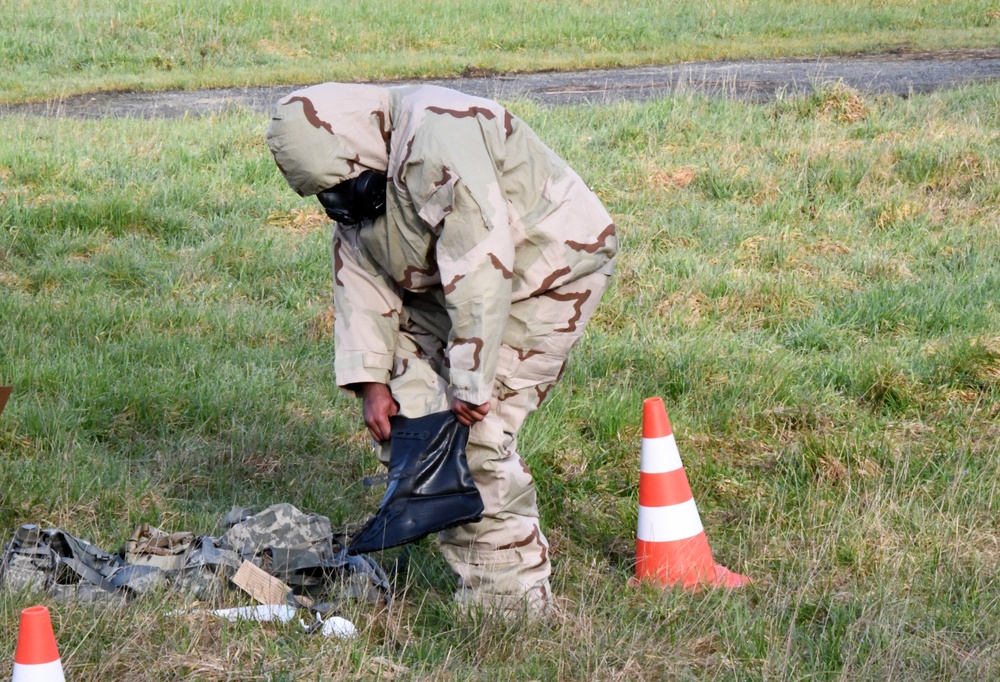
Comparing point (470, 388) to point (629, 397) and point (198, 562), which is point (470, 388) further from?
point (629, 397)

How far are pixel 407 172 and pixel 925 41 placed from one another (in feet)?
52.9

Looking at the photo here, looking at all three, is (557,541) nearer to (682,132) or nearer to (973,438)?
(973,438)

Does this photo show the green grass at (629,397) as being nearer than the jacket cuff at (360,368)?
Yes

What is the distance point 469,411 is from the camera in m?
3.27

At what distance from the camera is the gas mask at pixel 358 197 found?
3.22 meters

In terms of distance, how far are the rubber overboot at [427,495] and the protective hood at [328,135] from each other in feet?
2.47

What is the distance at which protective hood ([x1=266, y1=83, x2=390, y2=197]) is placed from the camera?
124 inches

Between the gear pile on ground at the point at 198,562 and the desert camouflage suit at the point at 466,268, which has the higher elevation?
the desert camouflage suit at the point at 466,268

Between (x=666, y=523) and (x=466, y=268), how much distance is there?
1.20 meters

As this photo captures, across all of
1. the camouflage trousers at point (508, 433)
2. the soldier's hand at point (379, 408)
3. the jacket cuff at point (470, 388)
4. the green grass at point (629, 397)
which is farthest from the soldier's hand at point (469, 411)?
the green grass at point (629, 397)

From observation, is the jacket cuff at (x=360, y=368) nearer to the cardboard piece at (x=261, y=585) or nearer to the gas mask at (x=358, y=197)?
the gas mask at (x=358, y=197)

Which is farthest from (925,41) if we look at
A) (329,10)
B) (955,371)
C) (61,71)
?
(955,371)

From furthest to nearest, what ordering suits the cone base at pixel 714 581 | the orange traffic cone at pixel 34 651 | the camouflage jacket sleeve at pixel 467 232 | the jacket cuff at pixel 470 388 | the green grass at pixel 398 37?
1. the green grass at pixel 398 37
2. the cone base at pixel 714 581
3. the jacket cuff at pixel 470 388
4. the camouflage jacket sleeve at pixel 467 232
5. the orange traffic cone at pixel 34 651

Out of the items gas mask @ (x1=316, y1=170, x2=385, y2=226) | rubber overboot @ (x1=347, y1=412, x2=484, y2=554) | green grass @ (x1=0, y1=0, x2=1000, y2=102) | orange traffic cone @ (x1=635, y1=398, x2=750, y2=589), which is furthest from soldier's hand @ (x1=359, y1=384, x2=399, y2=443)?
green grass @ (x1=0, y1=0, x2=1000, y2=102)
